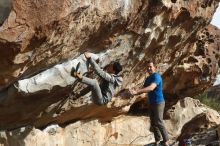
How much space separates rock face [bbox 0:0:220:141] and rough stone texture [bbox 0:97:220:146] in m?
0.27

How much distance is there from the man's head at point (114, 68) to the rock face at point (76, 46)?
0.58 ft

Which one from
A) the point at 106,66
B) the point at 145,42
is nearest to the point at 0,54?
the point at 106,66

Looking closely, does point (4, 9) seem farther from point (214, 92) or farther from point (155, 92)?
point (214, 92)

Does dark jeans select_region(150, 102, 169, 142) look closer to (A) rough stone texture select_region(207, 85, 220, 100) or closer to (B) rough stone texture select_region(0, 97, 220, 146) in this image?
(B) rough stone texture select_region(0, 97, 220, 146)

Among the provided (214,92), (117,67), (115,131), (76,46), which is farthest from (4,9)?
(214,92)

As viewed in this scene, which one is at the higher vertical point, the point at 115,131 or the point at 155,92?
the point at 155,92

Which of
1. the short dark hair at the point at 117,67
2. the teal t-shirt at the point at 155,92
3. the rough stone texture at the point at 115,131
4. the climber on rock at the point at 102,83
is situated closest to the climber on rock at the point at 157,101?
the teal t-shirt at the point at 155,92

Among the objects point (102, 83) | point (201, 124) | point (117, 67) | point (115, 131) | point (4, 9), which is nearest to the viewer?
point (4, 9)

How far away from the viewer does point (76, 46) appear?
11.4 meters

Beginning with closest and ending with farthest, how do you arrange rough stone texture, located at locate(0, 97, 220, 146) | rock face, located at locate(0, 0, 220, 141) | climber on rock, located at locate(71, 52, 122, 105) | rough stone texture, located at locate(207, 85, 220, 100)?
1. rock face, located at locate(0, 0, 220, 141)
2. climber on rock, located at locate(71, 52, 122, 105)
3. rough stone texture, located at locate(0, 97, 220, 146)
4. rough stone texture, located at locate(207, 85, 220, 100)

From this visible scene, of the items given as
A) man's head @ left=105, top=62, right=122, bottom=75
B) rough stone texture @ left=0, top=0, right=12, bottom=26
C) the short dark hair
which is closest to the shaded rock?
man's head @ left=105, top=62, right=122, bottom=75

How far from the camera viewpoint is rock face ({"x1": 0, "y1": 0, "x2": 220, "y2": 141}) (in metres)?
9.90

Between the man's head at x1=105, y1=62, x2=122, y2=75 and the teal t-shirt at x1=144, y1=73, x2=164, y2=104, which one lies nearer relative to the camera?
the teal t-shirt at x1=144, y1=73, x2=164, y2=104

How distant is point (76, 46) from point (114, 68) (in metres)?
1.37
